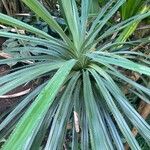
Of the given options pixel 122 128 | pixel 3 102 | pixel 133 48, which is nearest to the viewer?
pixel 122 128

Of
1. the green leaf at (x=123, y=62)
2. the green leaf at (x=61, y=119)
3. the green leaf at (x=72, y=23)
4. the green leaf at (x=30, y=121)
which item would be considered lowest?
the green leaf at (x=61, y=119)

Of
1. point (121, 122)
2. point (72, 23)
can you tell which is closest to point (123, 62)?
point (121, 122)

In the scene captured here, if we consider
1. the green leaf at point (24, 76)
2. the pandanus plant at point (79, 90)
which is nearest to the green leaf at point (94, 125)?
the pandanus plant at point (79, 90)

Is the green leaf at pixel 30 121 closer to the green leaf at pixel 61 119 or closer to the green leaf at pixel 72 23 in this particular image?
the green leaf at pixel 61 119

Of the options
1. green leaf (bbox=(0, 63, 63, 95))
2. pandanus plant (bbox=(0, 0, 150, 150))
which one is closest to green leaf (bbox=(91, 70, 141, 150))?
pandanus plant (bbox=(0, 0, 150, 150))

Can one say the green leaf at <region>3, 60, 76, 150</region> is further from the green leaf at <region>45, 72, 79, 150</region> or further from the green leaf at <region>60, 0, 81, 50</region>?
the green leaf at <region>60, 0, 81, 50</region>

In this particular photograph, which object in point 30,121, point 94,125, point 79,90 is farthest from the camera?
point 79,90

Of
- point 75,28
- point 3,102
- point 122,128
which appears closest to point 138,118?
point 122,128

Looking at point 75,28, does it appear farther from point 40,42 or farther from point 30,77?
point 30,77

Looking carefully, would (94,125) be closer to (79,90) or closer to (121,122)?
(121,122)

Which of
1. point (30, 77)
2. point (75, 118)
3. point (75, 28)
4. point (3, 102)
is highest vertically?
point (75, 28)

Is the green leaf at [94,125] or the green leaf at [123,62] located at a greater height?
the green leaf at [123,62]
